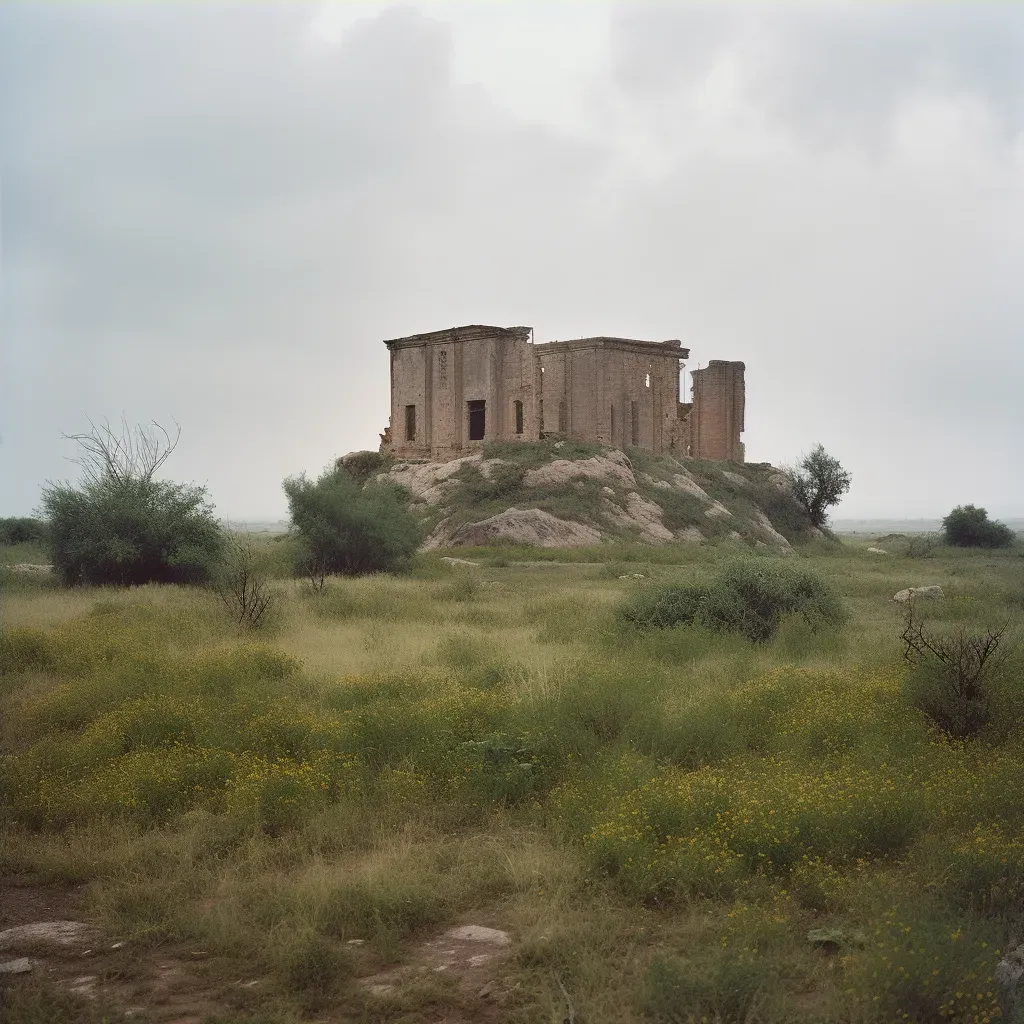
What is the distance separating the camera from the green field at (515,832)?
13.3 ft

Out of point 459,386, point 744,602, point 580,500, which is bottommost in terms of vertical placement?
point 744,602

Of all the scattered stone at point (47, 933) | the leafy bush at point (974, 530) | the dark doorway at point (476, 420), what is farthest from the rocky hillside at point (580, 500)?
the scattered stone at point (47, 933)

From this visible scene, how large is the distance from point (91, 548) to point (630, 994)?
1655 centimetres

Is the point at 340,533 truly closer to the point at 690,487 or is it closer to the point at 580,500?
the point at 580,500

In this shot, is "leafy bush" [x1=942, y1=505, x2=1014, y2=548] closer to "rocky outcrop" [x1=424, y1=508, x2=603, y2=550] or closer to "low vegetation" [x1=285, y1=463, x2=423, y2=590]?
"rocky outcrop" [x1=424, y1=508, x2=603, y2=550]

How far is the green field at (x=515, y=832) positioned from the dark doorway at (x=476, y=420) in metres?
29.1

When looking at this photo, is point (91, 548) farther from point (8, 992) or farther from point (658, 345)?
point (658, 345)

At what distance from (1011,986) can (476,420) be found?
3696 centimetres

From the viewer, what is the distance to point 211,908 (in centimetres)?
488

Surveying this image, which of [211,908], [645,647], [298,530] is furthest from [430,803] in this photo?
[298,530]

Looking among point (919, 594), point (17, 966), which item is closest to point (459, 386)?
point (919, 594)

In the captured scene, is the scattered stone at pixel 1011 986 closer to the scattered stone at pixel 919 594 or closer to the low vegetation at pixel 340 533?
the scattered stone at pixel 919 594

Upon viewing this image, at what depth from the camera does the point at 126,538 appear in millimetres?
18094

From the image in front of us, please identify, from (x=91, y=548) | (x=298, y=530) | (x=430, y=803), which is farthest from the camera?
(x=298, y=530)
